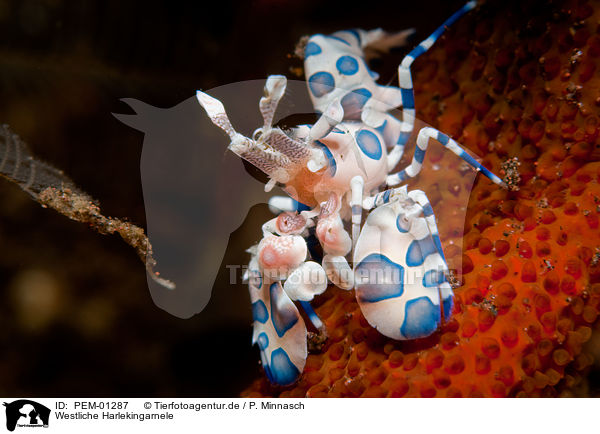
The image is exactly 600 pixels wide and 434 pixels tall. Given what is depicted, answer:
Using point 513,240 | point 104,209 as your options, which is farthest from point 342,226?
point 104,209

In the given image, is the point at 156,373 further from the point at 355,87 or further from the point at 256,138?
the point at 355,87
